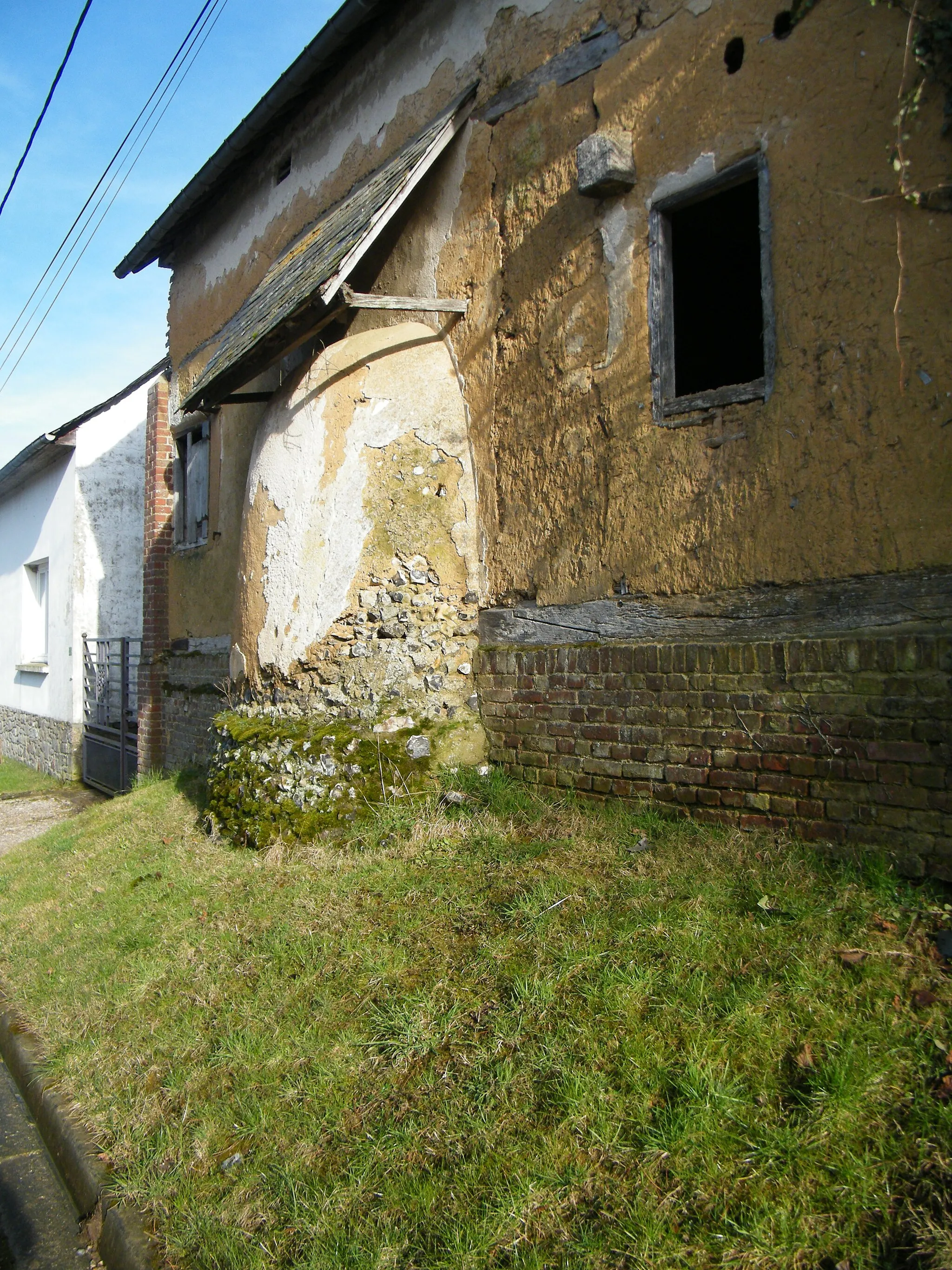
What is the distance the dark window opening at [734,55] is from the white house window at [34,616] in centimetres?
1420

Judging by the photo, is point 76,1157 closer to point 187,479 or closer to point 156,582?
point 156,582

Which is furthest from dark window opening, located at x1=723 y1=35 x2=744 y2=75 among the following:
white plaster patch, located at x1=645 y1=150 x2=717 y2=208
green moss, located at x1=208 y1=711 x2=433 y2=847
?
green moss, located at x1=208 y1=711 x2=433 y2=847

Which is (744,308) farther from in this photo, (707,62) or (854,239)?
(854,239)

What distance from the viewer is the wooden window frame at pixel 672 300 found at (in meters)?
4.15

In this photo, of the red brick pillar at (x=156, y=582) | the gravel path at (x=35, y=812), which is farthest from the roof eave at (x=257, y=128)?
the gravel path at (x=35, y=812)

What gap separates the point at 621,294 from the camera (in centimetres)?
482

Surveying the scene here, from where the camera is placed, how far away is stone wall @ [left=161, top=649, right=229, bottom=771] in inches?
358

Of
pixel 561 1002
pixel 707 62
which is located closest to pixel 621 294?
pixel 707 62

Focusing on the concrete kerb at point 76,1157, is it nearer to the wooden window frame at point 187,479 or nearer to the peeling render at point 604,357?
the peeling render at point 604,357

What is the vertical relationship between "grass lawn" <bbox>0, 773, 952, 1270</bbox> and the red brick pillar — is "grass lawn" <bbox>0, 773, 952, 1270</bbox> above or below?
below

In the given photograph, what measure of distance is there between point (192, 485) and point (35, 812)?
4675 millimetres

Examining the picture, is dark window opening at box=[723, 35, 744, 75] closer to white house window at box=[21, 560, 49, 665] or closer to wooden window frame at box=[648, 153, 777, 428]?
wooden window frame at box=[648, 153, 777, 428]

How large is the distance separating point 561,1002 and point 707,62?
169 inches

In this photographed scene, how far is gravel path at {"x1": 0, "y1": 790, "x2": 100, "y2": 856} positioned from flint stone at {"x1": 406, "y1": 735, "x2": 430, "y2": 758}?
5.30m
